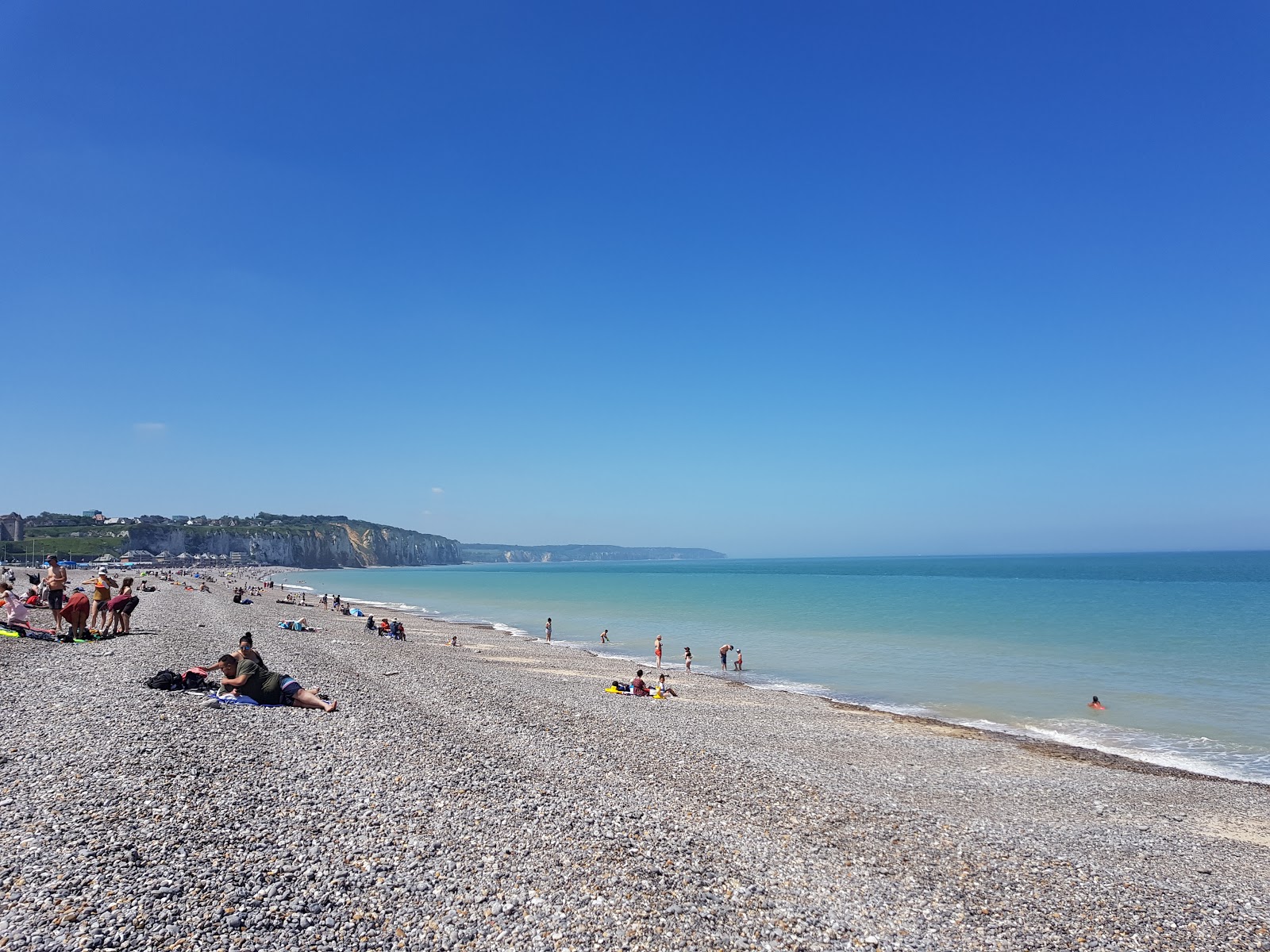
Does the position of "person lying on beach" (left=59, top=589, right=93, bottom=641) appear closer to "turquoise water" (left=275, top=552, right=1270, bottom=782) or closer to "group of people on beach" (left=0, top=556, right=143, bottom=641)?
"group of people on beach" (left=0, top=556, right=143, bottom=641)

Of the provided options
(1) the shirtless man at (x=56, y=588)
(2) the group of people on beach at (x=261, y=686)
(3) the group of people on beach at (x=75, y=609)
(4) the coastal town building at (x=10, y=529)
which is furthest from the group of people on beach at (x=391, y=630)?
(4) the coastal town building at (x=10, y=529)

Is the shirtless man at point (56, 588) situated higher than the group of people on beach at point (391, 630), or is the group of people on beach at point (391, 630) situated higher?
the shirtless man at point (56, 588)

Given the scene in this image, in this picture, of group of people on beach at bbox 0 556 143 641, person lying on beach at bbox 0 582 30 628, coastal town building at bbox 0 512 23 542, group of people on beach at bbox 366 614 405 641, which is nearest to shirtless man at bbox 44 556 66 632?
group of people on beach at bbox 0 556 143 641

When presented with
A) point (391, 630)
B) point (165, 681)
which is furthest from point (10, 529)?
point (165, 681)

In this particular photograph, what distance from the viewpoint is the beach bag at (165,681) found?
13.2m

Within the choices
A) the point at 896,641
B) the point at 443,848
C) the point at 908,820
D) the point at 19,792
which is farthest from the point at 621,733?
the point at 896,641

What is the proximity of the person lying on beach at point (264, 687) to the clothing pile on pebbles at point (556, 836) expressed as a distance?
43 cm

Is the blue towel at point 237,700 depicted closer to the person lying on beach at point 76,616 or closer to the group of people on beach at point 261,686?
the group of people on beach at point 261,686

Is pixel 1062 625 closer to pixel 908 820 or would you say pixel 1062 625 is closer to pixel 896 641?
pixel 896 641

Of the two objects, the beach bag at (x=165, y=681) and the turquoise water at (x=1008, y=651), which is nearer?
the beach bag at (x=165, y=681)

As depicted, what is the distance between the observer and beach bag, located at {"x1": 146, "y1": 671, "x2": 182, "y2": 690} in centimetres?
1316

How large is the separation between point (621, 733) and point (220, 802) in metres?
7.96

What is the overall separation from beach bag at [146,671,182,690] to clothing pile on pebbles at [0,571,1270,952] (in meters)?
0.34

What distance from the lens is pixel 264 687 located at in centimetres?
1296
